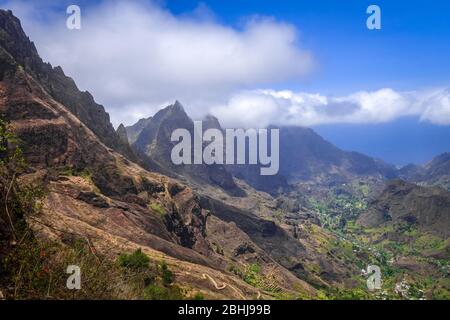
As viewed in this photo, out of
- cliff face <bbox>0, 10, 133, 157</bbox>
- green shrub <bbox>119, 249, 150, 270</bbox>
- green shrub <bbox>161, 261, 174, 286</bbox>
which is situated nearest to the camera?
green shrub <bbox>119, 249, 150, 270</bbox>

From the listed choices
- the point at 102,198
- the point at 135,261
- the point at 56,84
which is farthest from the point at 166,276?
the point at 56,84

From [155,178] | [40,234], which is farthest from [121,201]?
[40,234]

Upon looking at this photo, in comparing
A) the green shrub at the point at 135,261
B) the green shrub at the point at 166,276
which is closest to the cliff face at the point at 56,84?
the green shrub at the point at 166,276

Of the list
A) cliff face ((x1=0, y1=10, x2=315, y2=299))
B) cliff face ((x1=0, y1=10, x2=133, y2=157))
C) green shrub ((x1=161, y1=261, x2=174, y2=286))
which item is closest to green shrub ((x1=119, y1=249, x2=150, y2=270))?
cliff face ((x1=0, y1=10, x2=315, y2=299))

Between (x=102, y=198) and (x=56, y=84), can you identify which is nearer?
(x=102, y=198)

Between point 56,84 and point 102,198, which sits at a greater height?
point 56,84

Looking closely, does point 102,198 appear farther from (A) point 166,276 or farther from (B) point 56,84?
(B) point 56,84

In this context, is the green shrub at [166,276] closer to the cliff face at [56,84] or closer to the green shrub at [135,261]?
the green shrub at [135,261]

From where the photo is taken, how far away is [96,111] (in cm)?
19738

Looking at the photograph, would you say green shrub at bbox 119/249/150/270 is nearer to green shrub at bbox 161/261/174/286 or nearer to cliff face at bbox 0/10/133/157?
green shrub at bbox 161/261/174/286

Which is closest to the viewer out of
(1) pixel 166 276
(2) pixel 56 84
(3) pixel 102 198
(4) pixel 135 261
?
(4) pixel 135 261

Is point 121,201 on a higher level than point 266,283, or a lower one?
higher
